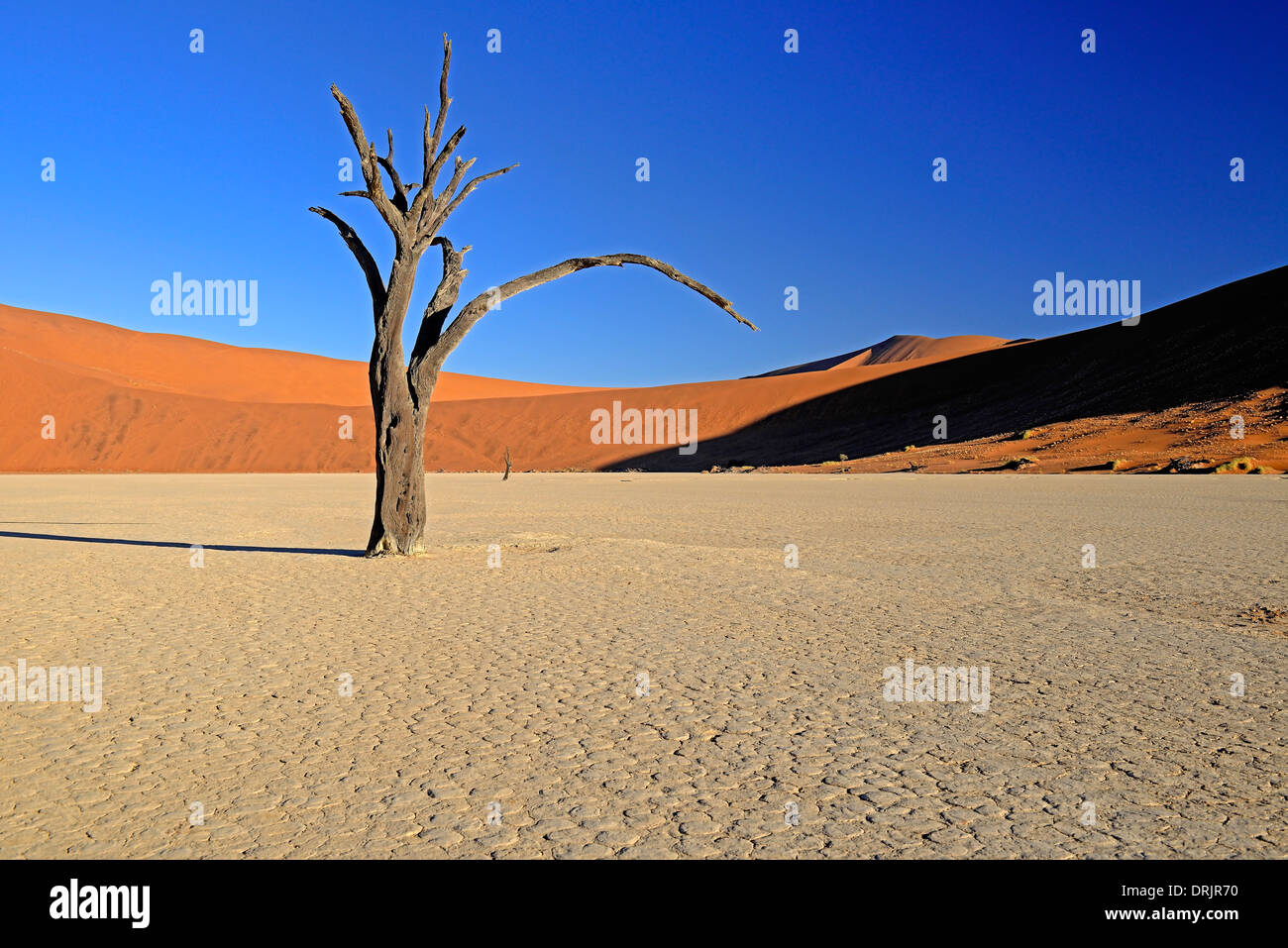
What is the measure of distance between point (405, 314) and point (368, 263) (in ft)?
3.02

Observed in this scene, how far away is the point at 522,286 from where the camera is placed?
13469 mm

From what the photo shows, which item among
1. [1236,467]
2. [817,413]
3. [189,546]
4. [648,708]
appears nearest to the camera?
[648,708]

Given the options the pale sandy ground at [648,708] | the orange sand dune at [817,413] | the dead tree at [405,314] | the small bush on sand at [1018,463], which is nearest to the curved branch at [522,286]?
the dead tree at [405,314]

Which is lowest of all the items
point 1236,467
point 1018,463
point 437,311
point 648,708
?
point 648,708

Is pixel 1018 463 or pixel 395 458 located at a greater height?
pixel 1018 463

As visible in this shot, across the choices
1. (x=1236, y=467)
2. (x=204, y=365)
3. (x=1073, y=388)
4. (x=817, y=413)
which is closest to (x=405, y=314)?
(x=1236, y=467)

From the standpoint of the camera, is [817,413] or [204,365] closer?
[817,413]

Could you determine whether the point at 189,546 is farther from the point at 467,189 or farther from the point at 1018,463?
the point at 1018,463

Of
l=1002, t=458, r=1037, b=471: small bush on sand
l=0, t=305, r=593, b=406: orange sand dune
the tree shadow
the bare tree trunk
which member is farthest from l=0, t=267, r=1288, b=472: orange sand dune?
the tree shadow

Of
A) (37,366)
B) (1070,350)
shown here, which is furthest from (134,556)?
(37,366)

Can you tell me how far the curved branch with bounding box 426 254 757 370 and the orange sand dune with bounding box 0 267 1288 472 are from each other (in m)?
31.4

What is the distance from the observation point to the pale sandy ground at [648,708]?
391cm
